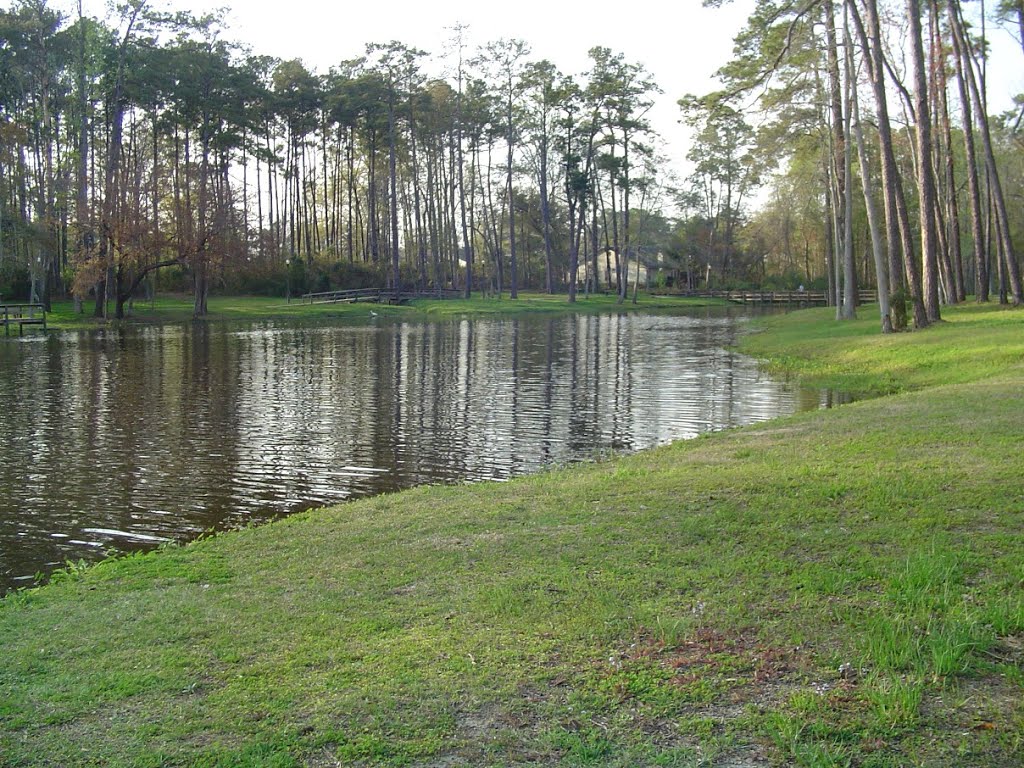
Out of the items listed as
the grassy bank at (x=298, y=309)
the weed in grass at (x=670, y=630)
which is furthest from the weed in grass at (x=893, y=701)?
the grassy bank at (x=298, y=309)

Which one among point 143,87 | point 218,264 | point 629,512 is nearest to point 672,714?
point 629,512

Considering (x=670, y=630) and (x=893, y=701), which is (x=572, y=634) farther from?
(x=893, y=701)

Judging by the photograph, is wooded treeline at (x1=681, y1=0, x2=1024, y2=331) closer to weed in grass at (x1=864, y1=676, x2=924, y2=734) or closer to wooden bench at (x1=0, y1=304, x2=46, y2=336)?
weed in grass at (x1=864, y1=676, x2=924, y2=734)

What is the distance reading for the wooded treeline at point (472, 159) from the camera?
96.2 ft

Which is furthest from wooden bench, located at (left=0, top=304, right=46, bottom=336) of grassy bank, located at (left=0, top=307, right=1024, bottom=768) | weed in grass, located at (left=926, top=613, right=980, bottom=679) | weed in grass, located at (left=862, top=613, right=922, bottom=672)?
weed in grass, located at (left=926, top=613, right=980, bottom=679)

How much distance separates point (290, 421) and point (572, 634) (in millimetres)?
12126

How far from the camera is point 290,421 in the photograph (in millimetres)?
16484

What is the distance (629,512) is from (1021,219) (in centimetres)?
5829

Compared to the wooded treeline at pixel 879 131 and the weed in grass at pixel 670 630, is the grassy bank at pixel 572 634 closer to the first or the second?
the weed in grass at pixel 670 630

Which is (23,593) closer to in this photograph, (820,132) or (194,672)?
(194,672)

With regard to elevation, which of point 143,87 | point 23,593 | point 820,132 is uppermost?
point 143,87

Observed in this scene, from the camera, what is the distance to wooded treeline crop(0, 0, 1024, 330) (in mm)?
29328

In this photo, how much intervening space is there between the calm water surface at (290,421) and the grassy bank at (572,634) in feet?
8.00

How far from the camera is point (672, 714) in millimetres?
4242
